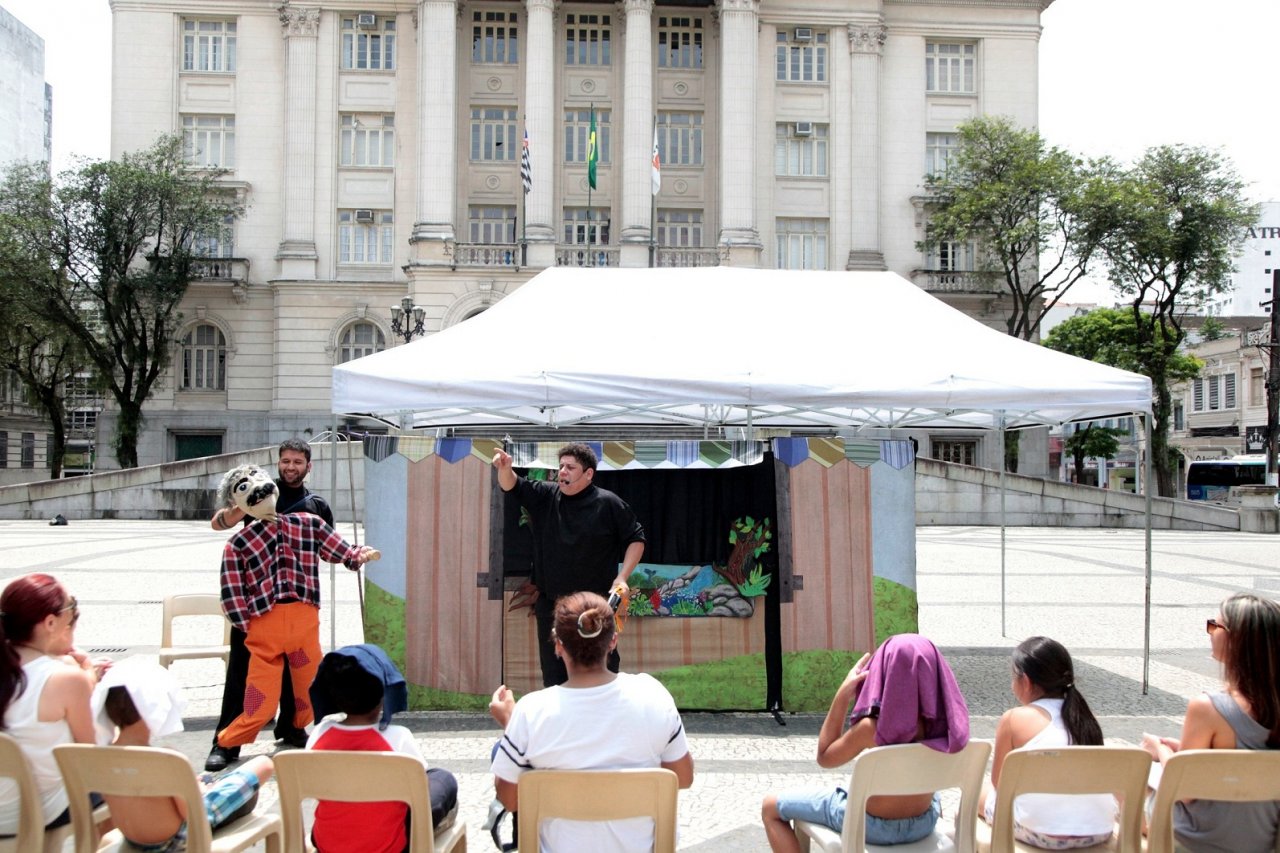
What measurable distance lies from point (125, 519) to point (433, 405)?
27113 mm

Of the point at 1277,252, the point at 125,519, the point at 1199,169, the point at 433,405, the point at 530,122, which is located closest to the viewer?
the point at 433,405

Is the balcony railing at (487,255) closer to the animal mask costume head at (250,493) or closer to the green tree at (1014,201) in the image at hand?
the green tree at (1014,201)

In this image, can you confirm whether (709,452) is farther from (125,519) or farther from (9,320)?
(9,320)

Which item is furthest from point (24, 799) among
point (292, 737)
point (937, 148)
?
point (937, 148)

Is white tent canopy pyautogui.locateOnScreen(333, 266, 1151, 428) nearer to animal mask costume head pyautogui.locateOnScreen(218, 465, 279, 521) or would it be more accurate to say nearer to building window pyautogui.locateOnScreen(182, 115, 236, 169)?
animal mask costume head pyautogui.locateOnScreen(218, 465, 279, 521)

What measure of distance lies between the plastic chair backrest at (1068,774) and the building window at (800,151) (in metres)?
42.0

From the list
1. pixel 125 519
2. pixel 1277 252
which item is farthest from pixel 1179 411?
pixel 125 519

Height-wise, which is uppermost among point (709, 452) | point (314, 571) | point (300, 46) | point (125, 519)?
point (300, 46)

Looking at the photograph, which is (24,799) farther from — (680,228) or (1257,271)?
(1257,271)

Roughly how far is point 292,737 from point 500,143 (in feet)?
128

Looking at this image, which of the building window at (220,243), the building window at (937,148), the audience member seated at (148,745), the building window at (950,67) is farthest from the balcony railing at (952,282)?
the audience member seated at (148,745)

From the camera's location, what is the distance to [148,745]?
4102 mm

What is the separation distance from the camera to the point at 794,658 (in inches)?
306

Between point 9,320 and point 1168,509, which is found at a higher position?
point 9,320
